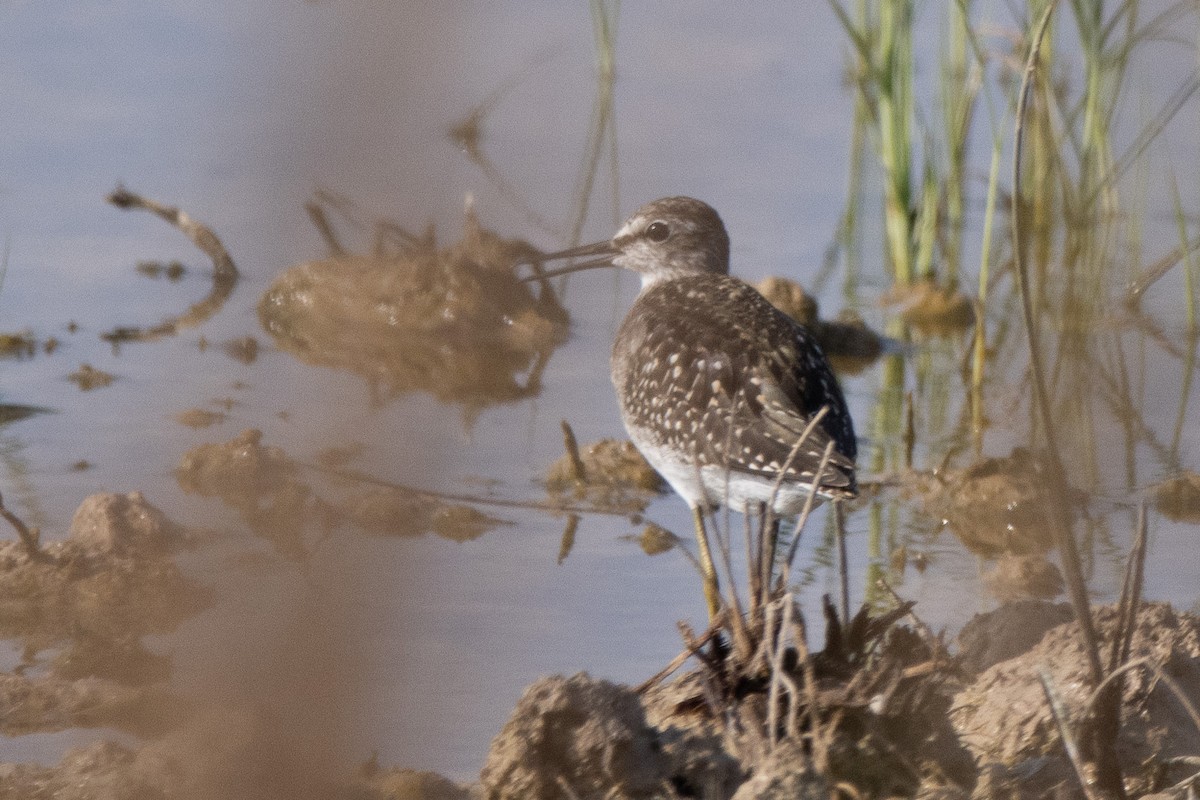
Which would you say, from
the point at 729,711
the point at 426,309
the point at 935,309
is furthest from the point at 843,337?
the point at 729,711

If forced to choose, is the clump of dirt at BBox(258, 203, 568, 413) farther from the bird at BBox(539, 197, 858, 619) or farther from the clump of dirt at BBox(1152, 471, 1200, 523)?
the clump of dirt at BBox(1152, 471, 1200, 523)

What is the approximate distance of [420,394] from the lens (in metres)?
7.05

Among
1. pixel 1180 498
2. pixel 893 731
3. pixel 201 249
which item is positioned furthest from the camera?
pixel 201 249

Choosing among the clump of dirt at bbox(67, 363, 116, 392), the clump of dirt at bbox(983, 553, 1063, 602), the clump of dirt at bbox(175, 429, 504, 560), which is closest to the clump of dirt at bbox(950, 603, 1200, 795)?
the clump of dirt at bbox(983, 553, 1063, 602)

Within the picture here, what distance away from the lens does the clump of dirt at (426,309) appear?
781 cm

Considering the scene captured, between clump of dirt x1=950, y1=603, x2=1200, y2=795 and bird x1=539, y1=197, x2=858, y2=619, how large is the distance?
0.61 meters

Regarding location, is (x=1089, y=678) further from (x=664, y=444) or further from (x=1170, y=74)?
(x=1170, y=74)

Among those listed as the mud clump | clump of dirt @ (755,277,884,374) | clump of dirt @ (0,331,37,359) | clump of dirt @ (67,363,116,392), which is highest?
clump of dirt @ (755,277,884,374)

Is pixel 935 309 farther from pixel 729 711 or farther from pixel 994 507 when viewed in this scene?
pixel 729 711

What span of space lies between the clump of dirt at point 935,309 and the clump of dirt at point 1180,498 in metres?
2.35

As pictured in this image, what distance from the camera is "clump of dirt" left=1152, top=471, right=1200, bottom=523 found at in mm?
6090

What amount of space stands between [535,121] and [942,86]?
350 cm

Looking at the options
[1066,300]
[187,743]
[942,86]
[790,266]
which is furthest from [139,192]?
[1066,300]

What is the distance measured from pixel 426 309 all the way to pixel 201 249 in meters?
1.45
